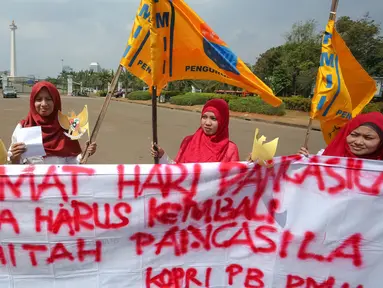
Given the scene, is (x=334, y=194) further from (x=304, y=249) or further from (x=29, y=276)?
(x=29, y=276)

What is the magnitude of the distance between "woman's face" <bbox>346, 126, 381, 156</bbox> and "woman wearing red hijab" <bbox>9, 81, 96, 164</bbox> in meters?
1.92

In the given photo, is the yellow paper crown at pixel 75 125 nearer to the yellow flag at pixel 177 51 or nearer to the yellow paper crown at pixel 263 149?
the yellow flag at pixel 177 51

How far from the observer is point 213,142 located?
2.59 meters

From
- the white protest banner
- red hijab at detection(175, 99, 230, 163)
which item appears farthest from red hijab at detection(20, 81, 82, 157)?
red hijab at detection(175, 99, 230, 163)

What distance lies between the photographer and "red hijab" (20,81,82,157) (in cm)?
233

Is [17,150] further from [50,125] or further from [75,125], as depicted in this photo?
[75,125]

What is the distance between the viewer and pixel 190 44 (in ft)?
8.02

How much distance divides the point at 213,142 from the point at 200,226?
822 mm

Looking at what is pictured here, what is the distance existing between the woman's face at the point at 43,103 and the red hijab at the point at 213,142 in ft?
3.74

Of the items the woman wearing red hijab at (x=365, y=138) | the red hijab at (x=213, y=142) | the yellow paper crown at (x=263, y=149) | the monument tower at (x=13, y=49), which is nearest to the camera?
the yellow paper crown at (x=263, y=149)

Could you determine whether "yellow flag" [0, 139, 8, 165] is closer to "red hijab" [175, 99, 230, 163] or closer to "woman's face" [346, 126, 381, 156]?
"red hijab" [175, 99, 230, 163]

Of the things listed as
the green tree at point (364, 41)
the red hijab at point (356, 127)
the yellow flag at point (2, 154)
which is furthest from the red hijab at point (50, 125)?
the green tree at point (364, 41)

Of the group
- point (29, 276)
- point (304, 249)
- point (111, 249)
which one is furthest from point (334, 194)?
point (29, 276)

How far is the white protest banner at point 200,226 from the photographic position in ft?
6.12
